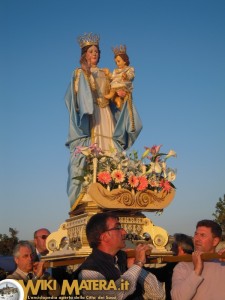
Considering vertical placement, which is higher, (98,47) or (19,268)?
(98,47)

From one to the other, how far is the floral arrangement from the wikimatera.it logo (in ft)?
11.9

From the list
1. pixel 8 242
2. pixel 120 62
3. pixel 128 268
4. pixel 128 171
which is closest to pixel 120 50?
pixel 120 62

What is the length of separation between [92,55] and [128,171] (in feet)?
10.2

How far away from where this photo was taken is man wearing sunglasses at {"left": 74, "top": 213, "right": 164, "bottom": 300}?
148 inches

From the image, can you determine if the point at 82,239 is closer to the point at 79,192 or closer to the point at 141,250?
the point at 79,192

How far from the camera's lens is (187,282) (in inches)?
155

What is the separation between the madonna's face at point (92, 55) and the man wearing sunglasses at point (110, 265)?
648cm

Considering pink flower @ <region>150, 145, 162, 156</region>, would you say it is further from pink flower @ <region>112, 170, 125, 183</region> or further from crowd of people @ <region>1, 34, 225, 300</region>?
crowd of people @ <region>1, 34, 225, 300</region>

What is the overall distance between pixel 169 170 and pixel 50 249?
7.12 ft

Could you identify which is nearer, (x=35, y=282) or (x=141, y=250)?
(x=141, y=250)

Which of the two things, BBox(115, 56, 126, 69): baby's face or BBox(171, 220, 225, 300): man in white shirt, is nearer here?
BBox(171, 220, 225, 300): man in white shirt

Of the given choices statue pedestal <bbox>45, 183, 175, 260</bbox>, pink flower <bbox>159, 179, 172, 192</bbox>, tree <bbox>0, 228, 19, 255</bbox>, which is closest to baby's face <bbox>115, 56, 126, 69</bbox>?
pink flower <bbox>159, 179, 172, 192</bbox>

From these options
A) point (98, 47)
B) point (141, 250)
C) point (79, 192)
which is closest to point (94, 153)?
point (79, 192)

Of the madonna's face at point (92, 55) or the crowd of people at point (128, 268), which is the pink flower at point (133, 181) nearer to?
the crowd of people at point (128, 268)
